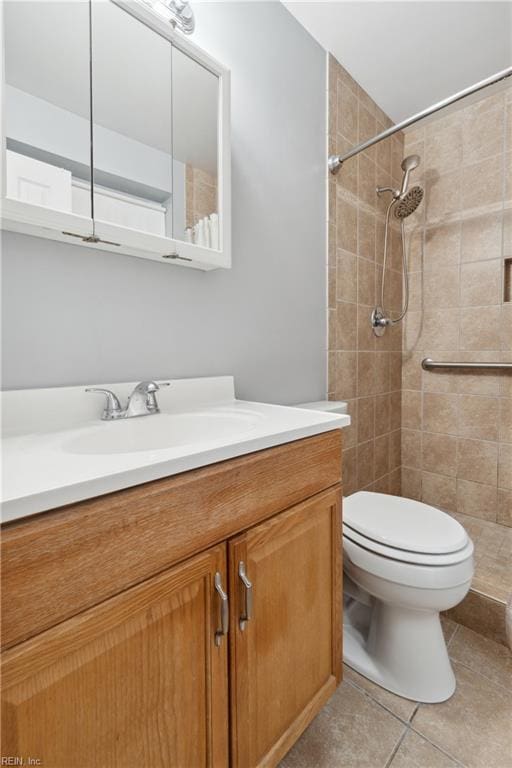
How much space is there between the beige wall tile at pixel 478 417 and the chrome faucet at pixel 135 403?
1.68 meters

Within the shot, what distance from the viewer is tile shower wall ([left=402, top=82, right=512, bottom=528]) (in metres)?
1.75

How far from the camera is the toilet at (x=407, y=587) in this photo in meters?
1.00

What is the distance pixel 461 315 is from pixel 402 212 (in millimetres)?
621

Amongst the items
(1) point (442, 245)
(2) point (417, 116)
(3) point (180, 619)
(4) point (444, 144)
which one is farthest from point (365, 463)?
(4) point (444, 144)

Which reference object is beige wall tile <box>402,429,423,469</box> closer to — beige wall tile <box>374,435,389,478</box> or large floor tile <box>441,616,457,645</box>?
beige wall tile <box>374,435,389,478</box>

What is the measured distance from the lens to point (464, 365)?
183 cm

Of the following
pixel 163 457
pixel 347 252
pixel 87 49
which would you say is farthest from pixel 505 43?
pixel 163 457

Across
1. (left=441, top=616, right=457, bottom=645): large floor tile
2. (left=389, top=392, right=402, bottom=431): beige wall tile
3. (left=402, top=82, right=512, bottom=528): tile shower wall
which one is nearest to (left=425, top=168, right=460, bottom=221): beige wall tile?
(left=402, top=82, right=512, bottom=528): tile shower wall

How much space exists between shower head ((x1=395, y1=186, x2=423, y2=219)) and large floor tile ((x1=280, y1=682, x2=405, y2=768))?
77.7 inches

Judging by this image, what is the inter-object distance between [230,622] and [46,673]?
12.2 inches

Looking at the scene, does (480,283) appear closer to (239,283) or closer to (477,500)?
(477,500)

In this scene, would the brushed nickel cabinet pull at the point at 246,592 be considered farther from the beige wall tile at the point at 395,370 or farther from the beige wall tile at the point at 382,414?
the beige wall tile at the point at 395,370

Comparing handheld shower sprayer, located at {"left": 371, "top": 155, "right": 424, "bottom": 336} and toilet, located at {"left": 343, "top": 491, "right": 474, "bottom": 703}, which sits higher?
handheld shower sprayer, located at {"left": 371, "top": 155, "right": 424, "bottom": 336}

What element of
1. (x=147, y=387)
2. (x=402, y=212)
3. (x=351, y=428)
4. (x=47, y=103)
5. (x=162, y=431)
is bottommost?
(x=351, y=428)
